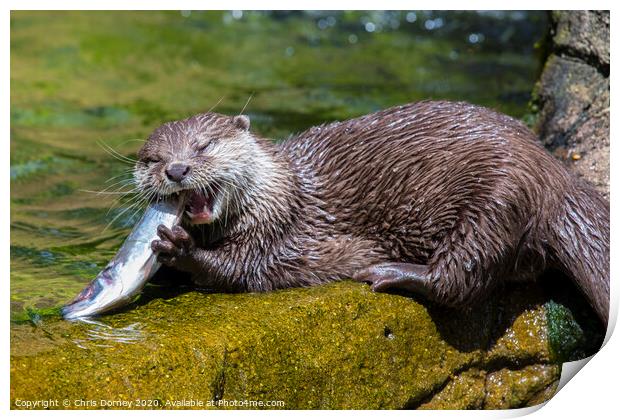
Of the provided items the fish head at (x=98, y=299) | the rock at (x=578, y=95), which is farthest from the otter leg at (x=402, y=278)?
the rock at (x=578, y=95)

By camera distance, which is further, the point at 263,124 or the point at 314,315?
the point at 263,124

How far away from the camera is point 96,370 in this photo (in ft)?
10.2

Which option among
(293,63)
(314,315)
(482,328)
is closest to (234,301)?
(314,315)

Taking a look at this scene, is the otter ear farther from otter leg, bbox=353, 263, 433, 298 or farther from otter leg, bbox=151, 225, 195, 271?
otter leg, bbox=353, 263, 433, 298

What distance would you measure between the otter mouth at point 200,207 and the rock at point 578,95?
1.80m

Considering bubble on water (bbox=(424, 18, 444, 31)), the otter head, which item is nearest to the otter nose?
Answer: the otter head

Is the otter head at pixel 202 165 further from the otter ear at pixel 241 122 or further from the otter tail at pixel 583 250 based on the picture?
the otter tail at pixel 583 250

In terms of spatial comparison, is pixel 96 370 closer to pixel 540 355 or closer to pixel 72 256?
pixel 72 256

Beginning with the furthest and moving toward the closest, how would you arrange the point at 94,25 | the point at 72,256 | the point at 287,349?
the point at 94,25, the point at 72,256, the point at 287,349

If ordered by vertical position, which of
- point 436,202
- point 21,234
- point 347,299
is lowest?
point 21,234

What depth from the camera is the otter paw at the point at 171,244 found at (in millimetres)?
3572

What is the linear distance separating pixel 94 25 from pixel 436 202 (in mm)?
5747

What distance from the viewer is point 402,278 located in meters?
3.65

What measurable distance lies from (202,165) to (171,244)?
1.02 feet
